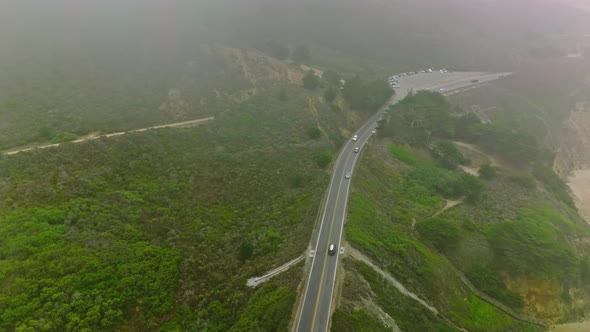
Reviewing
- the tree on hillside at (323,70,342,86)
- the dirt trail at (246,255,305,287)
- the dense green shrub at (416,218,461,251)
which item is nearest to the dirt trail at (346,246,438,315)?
the dirt trail at (246,255,305,287)

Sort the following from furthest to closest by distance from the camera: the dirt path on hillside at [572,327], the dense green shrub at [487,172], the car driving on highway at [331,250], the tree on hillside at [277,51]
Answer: the tree on hillside at [277,51], the dense green shrub at [487,172], the dirt path on hillside at [572,327], the car driving on highway at [331,250]

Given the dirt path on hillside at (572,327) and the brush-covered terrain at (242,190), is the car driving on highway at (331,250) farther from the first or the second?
the dirt path on hillside at (572,327)

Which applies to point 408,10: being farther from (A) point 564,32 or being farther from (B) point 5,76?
(B) point 5,76

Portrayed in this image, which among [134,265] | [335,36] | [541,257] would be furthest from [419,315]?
[335,36]

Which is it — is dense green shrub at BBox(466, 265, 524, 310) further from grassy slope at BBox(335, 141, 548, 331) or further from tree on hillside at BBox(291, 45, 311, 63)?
tree on hillside at BBox(291, 45, 311, 63)

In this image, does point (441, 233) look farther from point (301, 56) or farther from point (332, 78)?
point (301, 56)

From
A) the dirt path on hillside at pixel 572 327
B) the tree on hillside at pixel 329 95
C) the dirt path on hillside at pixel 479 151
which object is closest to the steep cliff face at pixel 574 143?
the dirt path on hillside at pixel 479 151
